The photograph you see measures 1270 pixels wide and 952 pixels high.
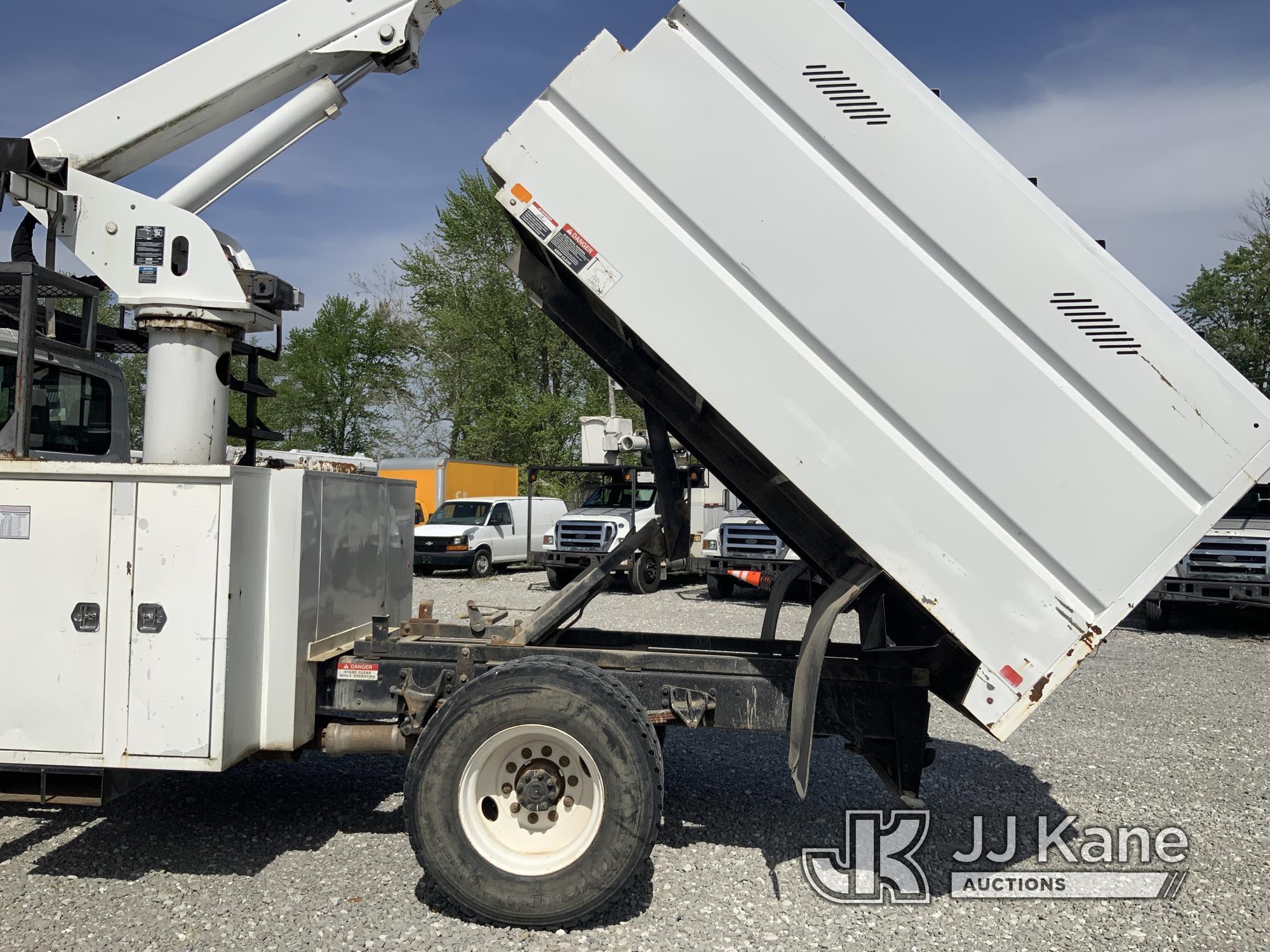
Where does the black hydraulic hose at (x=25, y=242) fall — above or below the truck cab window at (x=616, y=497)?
above

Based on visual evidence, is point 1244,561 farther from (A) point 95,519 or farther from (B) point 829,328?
(A) point 95,519

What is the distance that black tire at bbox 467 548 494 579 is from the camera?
19.9m

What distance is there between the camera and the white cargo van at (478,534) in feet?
64.3

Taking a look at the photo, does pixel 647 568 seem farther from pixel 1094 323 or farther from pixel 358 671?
pixel 1094 323

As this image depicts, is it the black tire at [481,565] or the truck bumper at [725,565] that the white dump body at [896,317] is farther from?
the black tire at [481,565]

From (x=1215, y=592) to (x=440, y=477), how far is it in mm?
18753

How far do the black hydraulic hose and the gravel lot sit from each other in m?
2.81

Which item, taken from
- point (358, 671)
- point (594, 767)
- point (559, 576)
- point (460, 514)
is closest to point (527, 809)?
point (594, 767)

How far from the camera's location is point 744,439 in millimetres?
3855

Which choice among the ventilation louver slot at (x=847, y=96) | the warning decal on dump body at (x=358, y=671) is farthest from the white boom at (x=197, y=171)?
the ventilation louver slot at (x=847, y=96)

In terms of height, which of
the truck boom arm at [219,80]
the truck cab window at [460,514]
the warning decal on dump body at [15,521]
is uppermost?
the truck boom arm at [219,80]

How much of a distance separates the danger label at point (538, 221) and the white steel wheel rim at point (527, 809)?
6.59ft

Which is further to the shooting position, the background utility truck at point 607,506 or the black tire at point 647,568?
the background utility truck at point 607,506

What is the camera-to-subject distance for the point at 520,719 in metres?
3.76
